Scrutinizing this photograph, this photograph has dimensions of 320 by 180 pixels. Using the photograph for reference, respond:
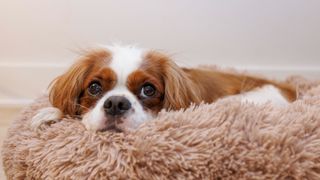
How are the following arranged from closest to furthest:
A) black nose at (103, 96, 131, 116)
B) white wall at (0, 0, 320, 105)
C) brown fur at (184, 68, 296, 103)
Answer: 1. black nose at (103, 96, 131, 116)
2. brown fur at (184, 68, 296, 103)
3. white wall at (0, 0, 320, 105)

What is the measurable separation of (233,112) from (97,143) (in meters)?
0.30

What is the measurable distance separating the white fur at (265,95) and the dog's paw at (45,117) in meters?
0.52

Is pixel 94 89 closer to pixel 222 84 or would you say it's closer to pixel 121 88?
pixel 121 88

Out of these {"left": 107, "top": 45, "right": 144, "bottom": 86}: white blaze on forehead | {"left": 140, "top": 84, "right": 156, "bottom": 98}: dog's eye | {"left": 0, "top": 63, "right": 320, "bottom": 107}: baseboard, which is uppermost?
{"left": 107, "top": 45, "right": 144, "bottom": 86}: white blaze on forehead

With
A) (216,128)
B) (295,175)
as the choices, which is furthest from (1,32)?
(295,175)

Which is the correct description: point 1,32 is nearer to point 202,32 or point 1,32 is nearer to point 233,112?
point 202,32

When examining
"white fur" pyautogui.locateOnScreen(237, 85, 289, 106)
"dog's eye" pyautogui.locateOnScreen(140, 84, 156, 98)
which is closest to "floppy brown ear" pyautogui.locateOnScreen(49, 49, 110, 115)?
"dog's eye" pyautogui.locateOnScreen(140, 84, 156, 98)

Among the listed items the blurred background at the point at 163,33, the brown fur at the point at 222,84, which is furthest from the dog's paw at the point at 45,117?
the blurred background at the point at 163,33

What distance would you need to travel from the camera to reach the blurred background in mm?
2047

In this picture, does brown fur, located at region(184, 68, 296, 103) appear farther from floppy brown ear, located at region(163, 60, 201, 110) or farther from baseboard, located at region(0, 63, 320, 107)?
baseboard, located at region(0, 63, 320, 107)

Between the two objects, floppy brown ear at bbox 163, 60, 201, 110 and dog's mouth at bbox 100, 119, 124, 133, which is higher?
floppy brown ear at bbox 163, 60, 201, 110

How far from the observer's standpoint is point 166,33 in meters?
2.09

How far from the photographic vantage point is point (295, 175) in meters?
0.98

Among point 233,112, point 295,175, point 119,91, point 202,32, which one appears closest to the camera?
point 295,175
